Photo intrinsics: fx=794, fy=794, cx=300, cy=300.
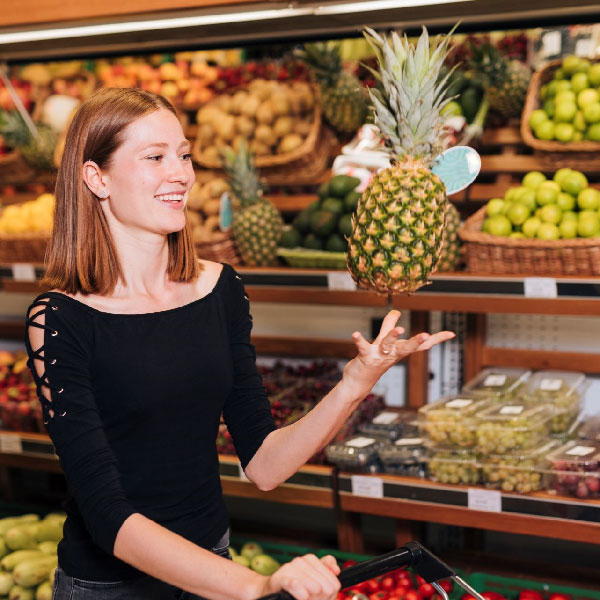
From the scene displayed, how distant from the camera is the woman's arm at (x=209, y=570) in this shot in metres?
1.10

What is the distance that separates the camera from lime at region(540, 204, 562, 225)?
2.46 meters

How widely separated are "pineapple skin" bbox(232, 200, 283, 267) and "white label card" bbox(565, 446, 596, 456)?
3.87ft

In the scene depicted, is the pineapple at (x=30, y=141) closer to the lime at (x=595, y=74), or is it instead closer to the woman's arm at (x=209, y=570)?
the lime at (x=595, y=74)

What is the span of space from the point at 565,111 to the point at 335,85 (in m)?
0.88

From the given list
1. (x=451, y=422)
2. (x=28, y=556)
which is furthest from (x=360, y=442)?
(x=28, y=556)

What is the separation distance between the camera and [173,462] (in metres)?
1.65

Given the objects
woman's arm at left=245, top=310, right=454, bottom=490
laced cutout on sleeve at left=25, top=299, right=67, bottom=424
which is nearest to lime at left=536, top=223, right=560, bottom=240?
woman's arm at left=245, top=310, right=454, bottom=490

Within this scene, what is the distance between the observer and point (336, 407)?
1486 millimetres

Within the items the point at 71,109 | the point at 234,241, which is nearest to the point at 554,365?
the point at 234,241

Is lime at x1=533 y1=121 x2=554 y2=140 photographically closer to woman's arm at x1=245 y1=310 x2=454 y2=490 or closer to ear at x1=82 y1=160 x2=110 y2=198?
woman's arm at x1=245 y1=310 x2=454 y2=490

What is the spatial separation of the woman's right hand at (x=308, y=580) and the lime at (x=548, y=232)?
157cm

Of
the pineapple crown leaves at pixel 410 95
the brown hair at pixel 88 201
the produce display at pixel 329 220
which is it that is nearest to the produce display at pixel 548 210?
the produce display at pixel 329 220

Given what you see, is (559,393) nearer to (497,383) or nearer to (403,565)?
(497,383)

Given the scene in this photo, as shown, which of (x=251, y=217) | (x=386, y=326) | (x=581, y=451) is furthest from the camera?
(x=251, y=217)
